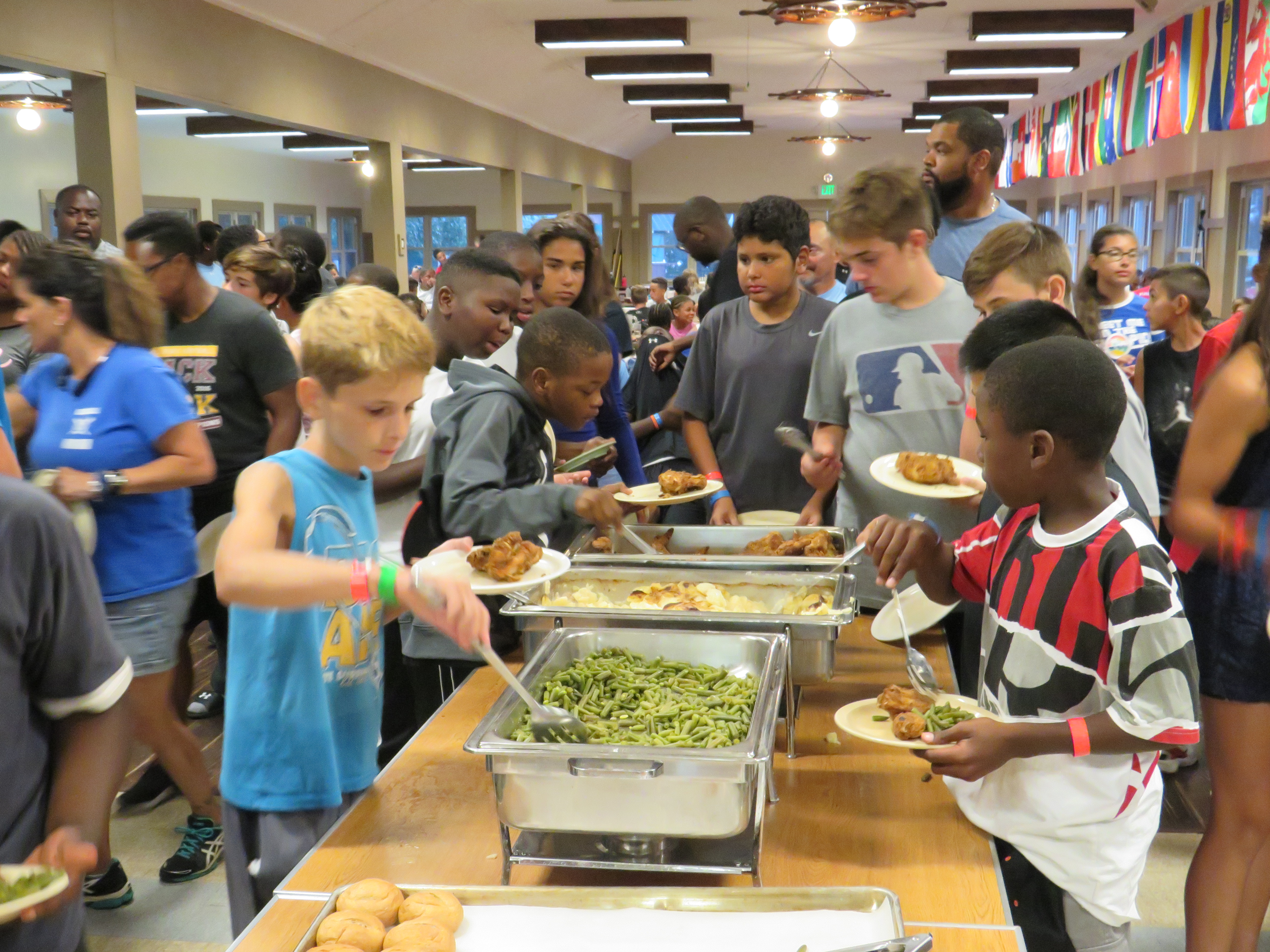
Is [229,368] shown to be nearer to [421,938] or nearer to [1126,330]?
[421,938]

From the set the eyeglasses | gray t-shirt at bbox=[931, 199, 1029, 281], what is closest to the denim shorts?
gray t-shirt at bbox=[931, 199, 1029, 281]

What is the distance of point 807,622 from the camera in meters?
1.56

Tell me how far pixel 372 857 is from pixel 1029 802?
28.9 inches

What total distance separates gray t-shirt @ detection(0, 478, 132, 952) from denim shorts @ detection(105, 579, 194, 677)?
1288 mm

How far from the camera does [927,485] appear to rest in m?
1.87

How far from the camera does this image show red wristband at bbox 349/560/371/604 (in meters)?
1.14

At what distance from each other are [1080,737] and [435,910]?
697 mm

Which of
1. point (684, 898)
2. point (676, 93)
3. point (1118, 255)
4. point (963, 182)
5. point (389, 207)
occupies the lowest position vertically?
point (684, 898)

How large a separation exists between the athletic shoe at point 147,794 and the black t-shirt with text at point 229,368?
2.47ft

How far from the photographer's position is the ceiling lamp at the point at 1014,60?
9195 mm

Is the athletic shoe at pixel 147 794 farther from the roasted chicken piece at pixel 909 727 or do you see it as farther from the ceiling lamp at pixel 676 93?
the ceiling lamp at pixel 676 93

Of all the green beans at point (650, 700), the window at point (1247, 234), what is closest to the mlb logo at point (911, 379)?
the green beans at point (650, 700)

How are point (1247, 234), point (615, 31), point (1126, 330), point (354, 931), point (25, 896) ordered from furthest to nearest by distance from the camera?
point (615, 31) < point (1247, 234) < point (1126, 330) < point (354, 931) < point (25, 896)

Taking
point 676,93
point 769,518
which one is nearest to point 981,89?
point 676,93
